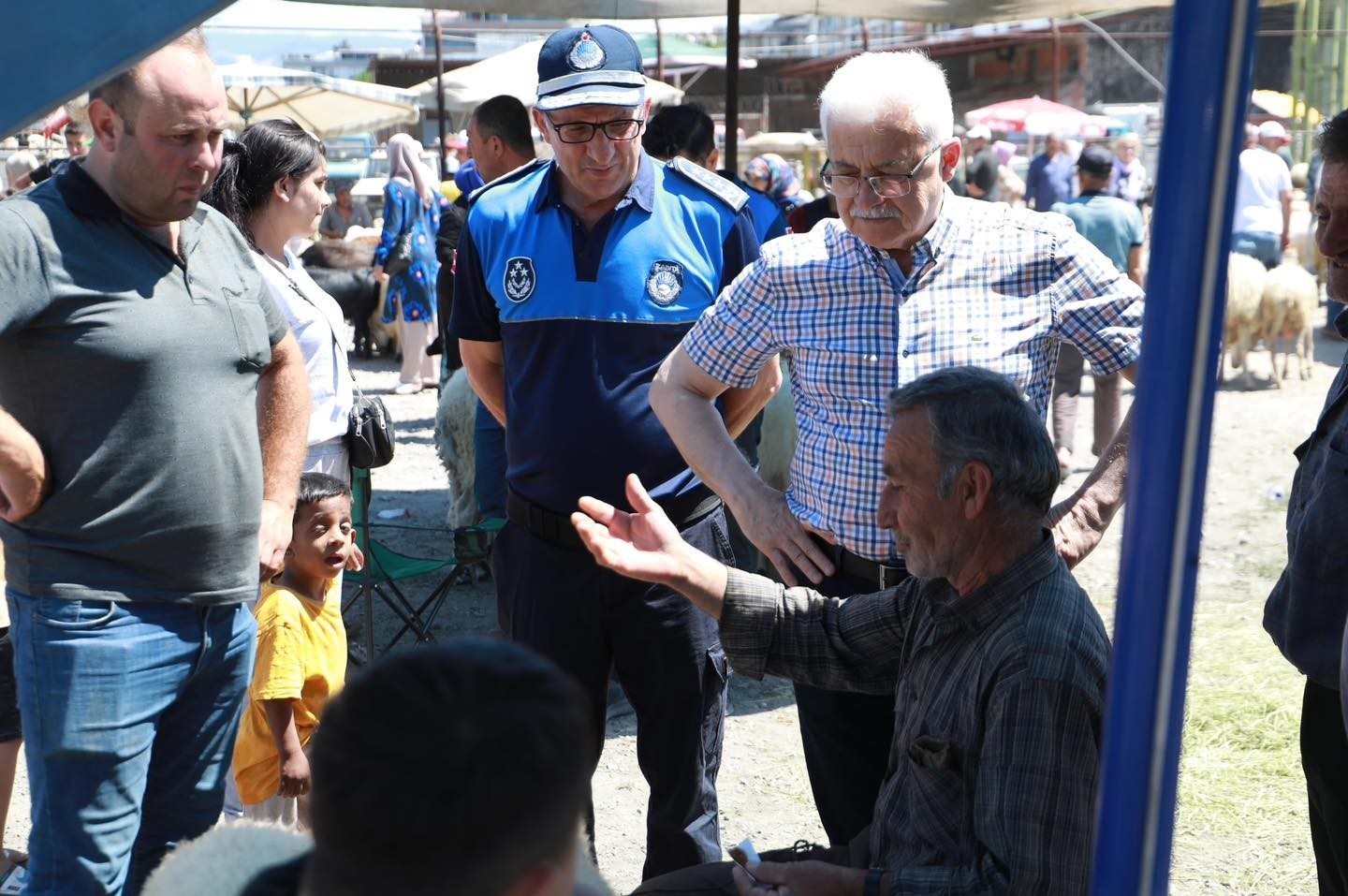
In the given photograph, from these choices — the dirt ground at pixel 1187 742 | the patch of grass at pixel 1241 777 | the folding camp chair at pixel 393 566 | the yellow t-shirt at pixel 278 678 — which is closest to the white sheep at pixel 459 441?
the dirt ground at pixel 1187 742

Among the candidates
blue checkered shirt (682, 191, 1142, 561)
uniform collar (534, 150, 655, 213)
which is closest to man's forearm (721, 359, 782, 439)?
uniform collar (534, 150, 655, 213)

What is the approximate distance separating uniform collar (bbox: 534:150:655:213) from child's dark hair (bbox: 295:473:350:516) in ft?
3.14

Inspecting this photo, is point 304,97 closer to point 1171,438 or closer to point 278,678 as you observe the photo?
point 278,678

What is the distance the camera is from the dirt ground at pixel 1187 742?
378 centimetres

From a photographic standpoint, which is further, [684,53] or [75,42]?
[684,53]

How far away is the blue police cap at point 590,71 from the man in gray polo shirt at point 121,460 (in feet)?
2.92

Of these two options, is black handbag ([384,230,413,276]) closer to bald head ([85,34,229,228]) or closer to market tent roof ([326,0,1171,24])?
market tent roof ([326,0,1171,24])

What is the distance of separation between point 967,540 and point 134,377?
1441mm

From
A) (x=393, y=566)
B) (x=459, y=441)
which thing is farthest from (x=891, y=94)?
(x=459, y=441)

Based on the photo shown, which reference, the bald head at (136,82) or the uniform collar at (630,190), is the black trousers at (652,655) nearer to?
the uniform collar at (630,190)

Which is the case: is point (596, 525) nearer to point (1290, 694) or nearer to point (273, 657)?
point (273, 657)

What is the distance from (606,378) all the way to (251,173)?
124 cm

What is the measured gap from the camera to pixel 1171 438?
1158 millimetres

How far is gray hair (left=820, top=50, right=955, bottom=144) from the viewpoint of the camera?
2518 mm
